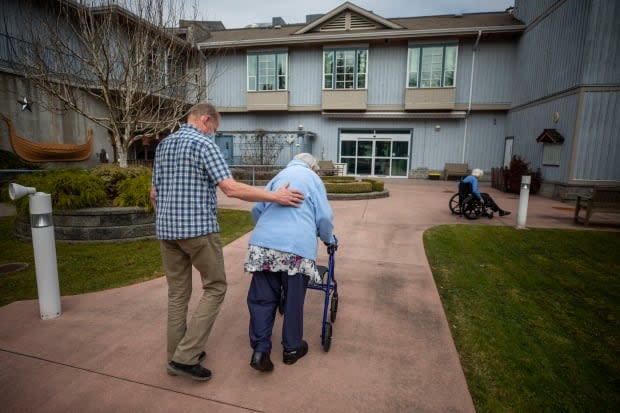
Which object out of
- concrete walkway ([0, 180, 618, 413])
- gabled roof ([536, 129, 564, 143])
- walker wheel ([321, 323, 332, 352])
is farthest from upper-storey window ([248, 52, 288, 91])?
walker wheel ([321, 323, 332, 352])

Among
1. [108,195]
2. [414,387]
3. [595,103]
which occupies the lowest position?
[414,387]

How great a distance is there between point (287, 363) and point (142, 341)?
4.27ft

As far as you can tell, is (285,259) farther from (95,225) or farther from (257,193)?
(95,225)

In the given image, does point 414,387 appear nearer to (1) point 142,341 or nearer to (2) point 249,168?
(1) point 142,341

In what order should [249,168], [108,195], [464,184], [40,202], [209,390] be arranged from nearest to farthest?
1. [209,390]
2. [40,202]
3. [108,195]
4. [464,184]
5. [249,168]

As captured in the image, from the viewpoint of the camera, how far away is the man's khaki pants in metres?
2.40

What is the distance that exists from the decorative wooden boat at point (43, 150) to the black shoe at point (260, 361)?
481 inches

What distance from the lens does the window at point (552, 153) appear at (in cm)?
1245

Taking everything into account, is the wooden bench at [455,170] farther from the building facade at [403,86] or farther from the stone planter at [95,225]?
the stone planter at [95,225]

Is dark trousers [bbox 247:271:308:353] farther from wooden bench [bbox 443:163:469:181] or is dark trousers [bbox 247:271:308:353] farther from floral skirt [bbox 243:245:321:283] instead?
wooden bench [bbox 443:163:469:181]

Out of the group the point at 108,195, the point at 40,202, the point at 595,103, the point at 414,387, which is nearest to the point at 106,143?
the point at 108,195

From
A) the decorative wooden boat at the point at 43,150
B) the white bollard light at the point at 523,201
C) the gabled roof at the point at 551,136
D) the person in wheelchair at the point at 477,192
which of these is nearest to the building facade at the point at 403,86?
the gabled roof at the point at 551,136

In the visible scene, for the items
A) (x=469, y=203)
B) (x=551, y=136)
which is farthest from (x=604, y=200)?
(x=551, y=136)

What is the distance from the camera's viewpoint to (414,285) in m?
4.41
